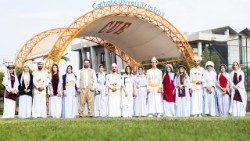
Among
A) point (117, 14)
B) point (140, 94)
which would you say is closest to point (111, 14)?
point (117, 14)

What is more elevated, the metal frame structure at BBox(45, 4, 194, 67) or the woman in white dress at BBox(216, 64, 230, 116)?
the metal frame structure at BBox(45, 4, 194, 67)

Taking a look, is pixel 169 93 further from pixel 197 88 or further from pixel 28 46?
pixel 28 46

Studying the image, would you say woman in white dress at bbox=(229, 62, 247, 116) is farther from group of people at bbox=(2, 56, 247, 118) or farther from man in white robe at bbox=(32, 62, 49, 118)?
man in white robe at bbox=(32, 62, 49, 118)

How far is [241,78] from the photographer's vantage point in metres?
17.4

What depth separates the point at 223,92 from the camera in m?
17.5

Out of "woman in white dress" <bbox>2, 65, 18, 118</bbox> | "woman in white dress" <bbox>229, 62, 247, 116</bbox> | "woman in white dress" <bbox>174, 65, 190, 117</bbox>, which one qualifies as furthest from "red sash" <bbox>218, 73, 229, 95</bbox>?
"woman in white dress" <bbox>2, 65, 18, 118</bbox>

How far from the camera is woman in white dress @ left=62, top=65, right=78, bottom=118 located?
55.3 ft

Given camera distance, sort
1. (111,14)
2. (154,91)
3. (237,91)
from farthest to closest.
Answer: (111,14) → (237,91) → (154,91)

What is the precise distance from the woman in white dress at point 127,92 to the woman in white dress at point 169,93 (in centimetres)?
134

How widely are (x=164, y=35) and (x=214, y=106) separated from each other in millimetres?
19177

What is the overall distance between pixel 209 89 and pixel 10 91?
238 inches

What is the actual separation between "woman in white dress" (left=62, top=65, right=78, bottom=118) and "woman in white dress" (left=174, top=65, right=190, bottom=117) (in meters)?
3.15

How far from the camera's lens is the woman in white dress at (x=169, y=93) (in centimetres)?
1712

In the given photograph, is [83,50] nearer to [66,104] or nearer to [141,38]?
[141,38]
